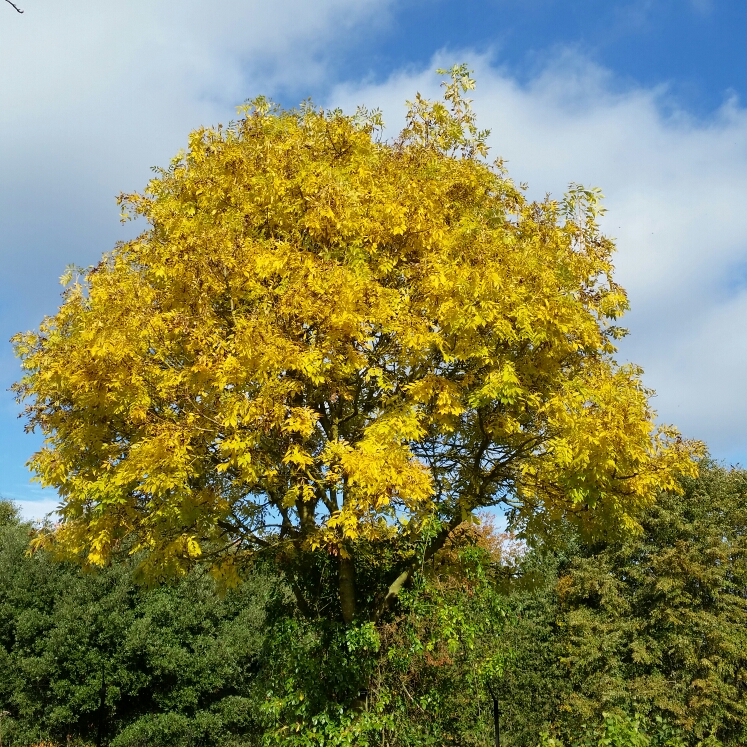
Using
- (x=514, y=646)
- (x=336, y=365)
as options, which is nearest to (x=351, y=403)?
(x=336, y=365)

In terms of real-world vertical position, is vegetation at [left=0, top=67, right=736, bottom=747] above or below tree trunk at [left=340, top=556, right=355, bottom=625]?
above

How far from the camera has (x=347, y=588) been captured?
10461 mm

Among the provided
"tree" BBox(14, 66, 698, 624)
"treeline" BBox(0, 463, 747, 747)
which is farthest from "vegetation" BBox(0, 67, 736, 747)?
"treeline" BBox(0, 463, 747, 747)

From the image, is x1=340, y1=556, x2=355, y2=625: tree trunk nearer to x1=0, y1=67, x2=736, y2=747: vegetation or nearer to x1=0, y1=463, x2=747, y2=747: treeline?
x1=0, y1=67, x2=736, y2=747: vegetation

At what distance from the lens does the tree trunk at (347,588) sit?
10.4 meters

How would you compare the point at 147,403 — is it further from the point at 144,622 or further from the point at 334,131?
the point at 144,622

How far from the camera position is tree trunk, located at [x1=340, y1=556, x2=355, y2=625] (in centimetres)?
1035

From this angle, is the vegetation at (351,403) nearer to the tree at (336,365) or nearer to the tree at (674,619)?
the tree at (336,365)

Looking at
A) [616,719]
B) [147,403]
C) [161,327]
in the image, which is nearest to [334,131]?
[161,327]

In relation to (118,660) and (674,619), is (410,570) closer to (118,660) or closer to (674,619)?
(674,619)

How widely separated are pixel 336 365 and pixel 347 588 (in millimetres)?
3621

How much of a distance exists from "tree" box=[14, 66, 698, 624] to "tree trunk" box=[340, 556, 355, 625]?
35 mm

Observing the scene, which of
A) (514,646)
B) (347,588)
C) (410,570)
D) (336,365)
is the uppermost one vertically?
(336,365)

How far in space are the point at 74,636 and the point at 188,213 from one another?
17318 millimetres
